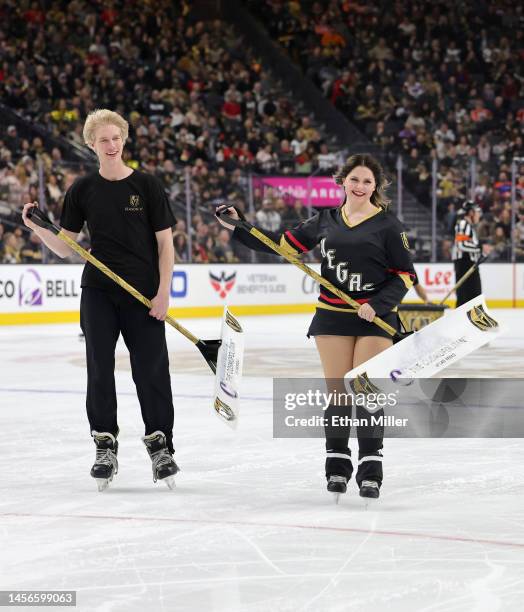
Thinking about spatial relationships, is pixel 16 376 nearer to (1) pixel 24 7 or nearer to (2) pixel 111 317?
(2) pixel 111 317

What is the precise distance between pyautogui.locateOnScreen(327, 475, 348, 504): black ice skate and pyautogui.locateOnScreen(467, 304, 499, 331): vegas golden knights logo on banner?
0.85m

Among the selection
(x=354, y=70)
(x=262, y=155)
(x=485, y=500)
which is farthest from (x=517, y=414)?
(x=354, y=70)

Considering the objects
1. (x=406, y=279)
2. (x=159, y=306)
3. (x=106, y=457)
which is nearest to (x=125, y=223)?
(x=159, y=306)

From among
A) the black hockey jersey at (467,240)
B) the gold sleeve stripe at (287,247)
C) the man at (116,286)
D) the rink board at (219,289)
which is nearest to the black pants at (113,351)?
the man at (116,286)

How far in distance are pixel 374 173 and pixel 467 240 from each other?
7.62 metres

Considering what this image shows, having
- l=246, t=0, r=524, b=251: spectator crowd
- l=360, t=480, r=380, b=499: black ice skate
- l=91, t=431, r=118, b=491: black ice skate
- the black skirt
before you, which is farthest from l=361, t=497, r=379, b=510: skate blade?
l=246, t=0, r=524, b=251: spectator crowd

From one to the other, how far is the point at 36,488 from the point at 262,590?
6.18ft

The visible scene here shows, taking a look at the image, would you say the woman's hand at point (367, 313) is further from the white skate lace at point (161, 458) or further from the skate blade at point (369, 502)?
the white skate lace at point (161, 458)

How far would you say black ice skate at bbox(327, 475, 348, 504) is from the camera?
15.1 feet

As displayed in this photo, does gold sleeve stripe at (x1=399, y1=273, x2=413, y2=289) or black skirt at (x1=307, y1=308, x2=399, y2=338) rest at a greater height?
gold sleeve stripe at (x1=399, y1=273, x2=413, y2=289)

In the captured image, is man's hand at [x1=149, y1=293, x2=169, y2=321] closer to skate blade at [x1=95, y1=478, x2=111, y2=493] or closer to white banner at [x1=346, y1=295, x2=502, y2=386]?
skate blade at [x1=95, y1=478, x2=111, y2=493]

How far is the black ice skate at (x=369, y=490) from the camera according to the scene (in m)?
4.57

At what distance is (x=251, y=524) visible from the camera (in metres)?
4.20

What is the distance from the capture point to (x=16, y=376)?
9.64 m
